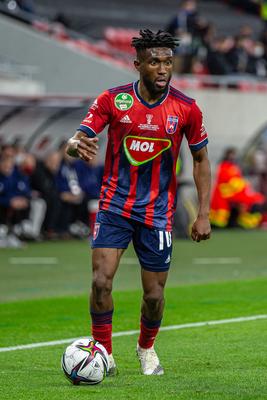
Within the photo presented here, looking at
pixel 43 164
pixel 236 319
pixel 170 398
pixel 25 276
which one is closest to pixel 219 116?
pixel 43 164

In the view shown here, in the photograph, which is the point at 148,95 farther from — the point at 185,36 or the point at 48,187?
the point at 185,36

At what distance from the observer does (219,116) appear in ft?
94.5

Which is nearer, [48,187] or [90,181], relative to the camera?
[48,187]

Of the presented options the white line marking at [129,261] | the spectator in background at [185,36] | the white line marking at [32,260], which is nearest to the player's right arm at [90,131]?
the white line marking at [32,260]

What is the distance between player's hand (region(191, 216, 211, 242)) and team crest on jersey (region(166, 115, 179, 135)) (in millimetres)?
646

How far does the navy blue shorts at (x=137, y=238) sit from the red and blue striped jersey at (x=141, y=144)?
0.17ft

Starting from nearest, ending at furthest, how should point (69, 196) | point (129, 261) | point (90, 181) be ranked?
point (129, 261)
point (69, 196)
point (90, 181)

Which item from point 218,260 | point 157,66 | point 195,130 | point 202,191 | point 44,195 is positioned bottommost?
point 218,260

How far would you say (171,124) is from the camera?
8.14m

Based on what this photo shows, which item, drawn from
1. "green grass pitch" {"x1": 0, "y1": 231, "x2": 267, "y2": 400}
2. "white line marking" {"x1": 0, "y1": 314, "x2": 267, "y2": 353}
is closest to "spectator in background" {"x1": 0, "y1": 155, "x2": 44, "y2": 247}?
"green grass pitch" {"x1": 0, "y1": 231, "x2": 267, "y2": 400}

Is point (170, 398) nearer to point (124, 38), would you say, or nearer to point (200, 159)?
point (200, 159)

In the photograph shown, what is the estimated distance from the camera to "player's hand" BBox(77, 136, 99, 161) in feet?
25.2

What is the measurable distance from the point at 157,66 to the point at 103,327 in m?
1.81

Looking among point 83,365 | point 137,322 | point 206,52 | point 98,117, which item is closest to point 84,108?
point 206,52
